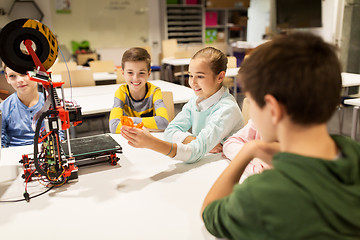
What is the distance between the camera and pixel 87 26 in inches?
262

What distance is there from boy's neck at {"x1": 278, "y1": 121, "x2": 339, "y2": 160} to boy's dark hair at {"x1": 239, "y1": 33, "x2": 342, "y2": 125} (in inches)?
0.7

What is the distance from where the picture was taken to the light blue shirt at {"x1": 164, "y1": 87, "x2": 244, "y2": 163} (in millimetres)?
1264

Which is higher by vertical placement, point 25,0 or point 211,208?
point 25,0

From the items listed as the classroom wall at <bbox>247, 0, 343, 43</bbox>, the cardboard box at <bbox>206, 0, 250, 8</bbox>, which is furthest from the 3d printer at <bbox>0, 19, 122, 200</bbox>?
the cardboard box at <bbox>206, 0, 250, 8</bbox>

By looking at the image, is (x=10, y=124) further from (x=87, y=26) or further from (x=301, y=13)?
(x=301, y=13)

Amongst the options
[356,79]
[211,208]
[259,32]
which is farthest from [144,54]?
[259,32]

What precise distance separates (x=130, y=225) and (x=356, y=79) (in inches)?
139

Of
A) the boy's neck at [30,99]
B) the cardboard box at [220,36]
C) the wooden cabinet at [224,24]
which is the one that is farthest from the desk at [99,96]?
the cardboard box at [220,36]

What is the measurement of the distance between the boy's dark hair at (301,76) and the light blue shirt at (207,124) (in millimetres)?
699

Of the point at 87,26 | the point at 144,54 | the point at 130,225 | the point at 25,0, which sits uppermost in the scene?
the point at 25,0

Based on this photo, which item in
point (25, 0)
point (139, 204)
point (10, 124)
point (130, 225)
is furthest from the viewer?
point (25, 0)

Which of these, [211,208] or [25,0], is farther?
[25,0]

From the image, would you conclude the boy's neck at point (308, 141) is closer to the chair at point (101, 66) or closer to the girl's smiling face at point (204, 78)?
the girl's smiling face at point (204, 78)

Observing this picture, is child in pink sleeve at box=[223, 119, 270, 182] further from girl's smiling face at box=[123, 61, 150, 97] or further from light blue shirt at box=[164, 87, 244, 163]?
girl's smiling face at box=[123, 61, 150, 97]
